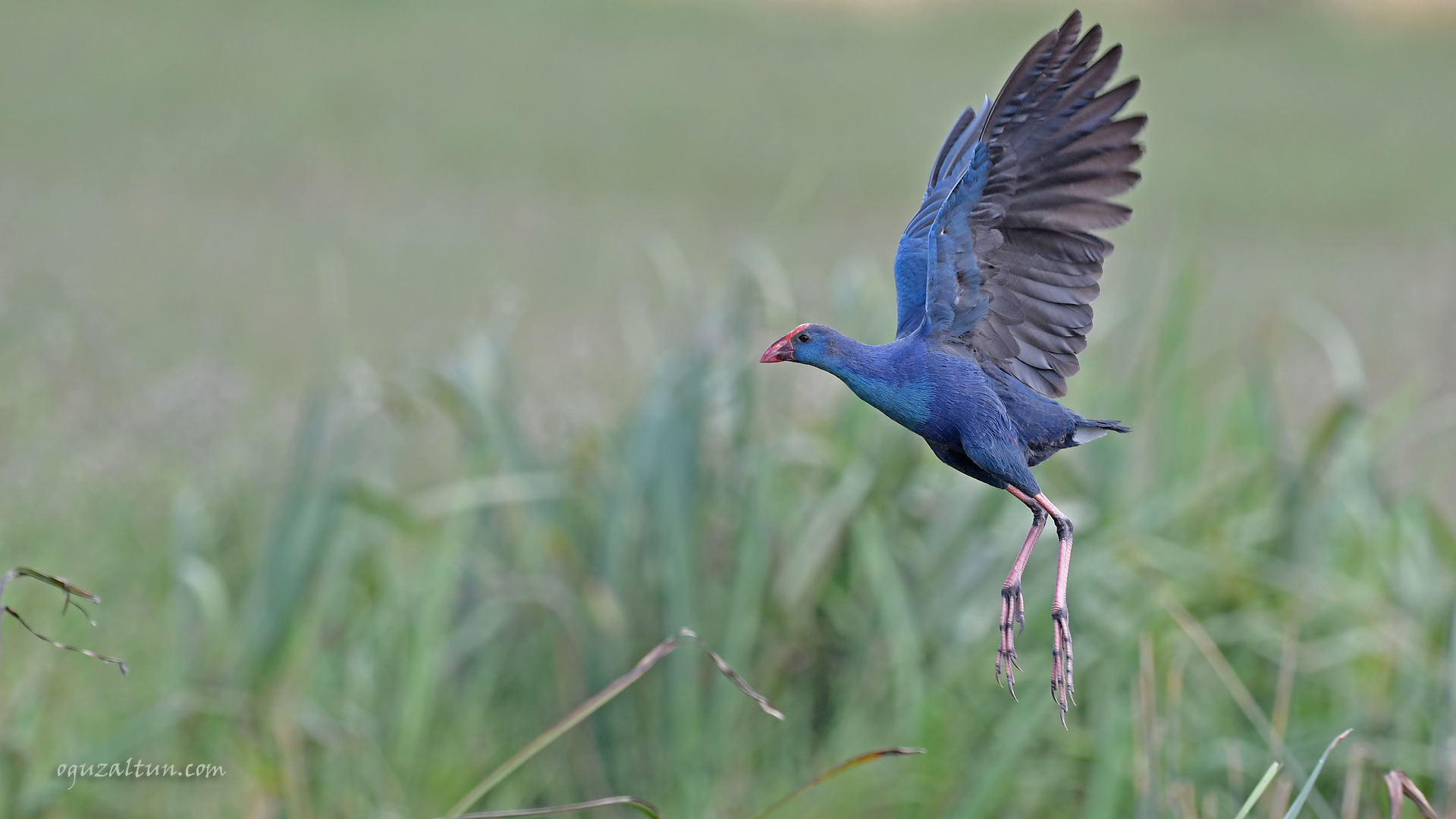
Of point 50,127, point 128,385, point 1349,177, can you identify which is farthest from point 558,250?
point 1349,177

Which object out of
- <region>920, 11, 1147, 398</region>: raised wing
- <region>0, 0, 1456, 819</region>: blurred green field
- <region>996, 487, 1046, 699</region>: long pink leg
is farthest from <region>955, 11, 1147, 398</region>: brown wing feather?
<region>0, 0, 1456, 819</region>: blurred green field

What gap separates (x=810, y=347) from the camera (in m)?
0.62

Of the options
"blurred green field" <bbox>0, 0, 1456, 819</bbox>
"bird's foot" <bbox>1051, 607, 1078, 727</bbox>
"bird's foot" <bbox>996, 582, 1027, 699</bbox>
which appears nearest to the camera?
"bird's foot" <bbox>1051, 607, 1078, 727</bbox>

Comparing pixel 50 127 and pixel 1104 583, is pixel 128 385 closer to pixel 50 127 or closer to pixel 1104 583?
pixel 1104 583

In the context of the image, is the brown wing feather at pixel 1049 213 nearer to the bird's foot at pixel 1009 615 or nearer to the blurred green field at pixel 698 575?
the bird's foot at pixel 1009 615

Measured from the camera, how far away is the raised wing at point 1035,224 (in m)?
0.68

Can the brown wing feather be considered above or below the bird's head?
above

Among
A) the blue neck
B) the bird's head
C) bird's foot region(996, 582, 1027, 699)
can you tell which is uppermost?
the bird's head

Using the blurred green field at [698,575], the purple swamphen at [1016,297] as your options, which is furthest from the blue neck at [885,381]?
the blurred green field at [698,575]

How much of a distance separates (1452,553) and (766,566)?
1737 millimetres

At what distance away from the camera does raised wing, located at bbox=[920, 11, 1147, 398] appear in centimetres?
68

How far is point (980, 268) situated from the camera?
731mm

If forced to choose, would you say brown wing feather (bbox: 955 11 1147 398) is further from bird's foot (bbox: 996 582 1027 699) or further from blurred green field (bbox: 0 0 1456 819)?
blurred green field (bbox: 0 0 1456 819)

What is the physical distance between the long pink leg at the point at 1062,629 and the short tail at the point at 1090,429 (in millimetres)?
55
